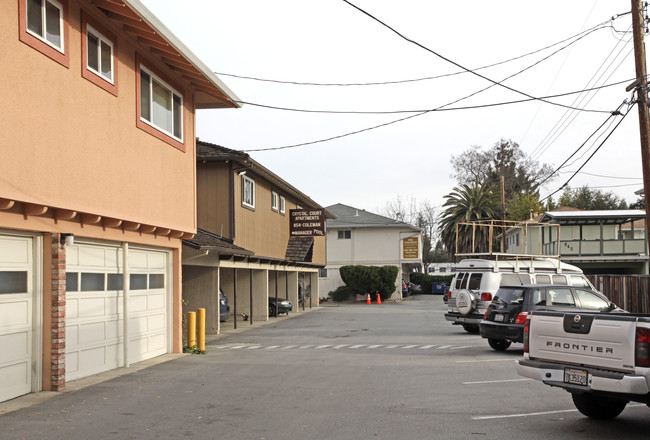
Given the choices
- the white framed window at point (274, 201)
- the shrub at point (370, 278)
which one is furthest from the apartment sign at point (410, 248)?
the white framed window at point (274, 201)

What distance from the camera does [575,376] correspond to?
314 inches

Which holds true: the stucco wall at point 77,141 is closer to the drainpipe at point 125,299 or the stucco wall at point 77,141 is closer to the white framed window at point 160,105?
the white framed window at point 160,105

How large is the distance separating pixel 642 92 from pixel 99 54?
41.9 feet

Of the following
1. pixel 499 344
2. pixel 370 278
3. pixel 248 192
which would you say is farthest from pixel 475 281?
pixel 370 278

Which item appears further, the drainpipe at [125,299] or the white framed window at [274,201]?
the white framed window at [274,201]

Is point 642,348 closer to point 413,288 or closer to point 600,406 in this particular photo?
point 600,406

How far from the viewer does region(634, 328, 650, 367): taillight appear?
7340mm

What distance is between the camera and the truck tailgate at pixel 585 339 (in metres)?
7.53

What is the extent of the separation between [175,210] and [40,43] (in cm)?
600

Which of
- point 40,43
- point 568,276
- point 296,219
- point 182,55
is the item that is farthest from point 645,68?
point 296,219

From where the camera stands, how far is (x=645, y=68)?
57.0 ft

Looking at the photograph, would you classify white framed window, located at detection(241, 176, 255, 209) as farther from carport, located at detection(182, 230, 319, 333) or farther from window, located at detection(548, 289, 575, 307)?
window, located at detection(548, 289, 575, 307)

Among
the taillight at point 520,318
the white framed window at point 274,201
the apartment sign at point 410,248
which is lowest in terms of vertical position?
the taillight at point 520,318

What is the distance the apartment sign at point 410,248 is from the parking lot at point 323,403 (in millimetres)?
38709
